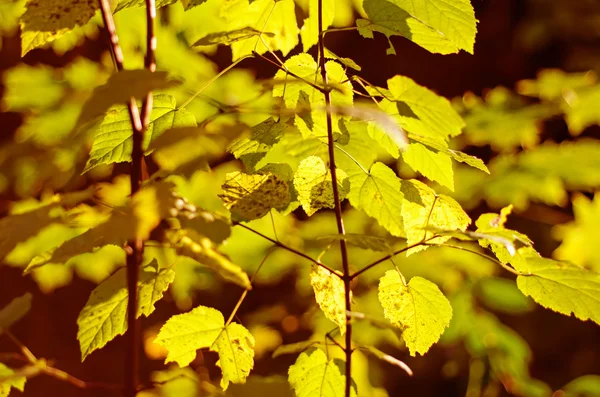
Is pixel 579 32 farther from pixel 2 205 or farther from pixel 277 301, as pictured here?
pixel 2 205

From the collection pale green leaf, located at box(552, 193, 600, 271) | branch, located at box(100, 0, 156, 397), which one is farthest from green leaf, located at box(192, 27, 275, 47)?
pale green leaf, located at box(552, 193, 600, 271)

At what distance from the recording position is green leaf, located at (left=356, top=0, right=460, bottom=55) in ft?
2.32

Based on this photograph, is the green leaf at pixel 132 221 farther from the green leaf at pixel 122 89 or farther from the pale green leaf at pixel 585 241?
the pale green leaf at pixel 585 241

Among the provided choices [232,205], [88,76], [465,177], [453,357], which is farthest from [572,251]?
[232,205]

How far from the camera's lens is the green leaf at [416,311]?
0.72 m

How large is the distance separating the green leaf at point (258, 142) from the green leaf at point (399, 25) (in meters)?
0.17

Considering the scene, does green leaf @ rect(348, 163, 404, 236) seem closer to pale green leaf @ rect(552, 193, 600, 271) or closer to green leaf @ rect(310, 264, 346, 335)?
green leaf @ rect(310, 264, 346, 335)

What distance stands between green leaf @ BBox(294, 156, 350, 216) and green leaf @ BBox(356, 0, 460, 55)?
0.18m

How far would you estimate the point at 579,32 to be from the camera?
3.93 meters

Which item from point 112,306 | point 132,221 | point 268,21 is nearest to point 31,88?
point 268,21

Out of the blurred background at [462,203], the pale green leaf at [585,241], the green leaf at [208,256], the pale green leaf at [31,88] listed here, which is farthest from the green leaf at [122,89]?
the pale green leaf at [585,241]

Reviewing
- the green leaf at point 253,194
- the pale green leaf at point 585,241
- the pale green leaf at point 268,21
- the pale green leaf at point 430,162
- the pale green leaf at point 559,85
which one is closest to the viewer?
the green leaf at point 253,194

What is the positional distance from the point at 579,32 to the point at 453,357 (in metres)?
2.28

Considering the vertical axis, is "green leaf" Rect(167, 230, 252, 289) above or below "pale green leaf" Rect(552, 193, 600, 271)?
above
